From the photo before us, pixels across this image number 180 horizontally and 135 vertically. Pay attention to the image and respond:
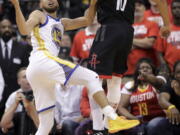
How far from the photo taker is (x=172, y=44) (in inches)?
338

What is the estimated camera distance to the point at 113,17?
6.41 metres

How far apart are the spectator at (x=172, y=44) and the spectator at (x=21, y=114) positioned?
2381 mm

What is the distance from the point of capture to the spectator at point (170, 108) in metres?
7.31

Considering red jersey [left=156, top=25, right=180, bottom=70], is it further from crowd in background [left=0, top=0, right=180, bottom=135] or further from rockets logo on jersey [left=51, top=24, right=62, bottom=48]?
rockets logo on jersey [left=51, top=24, right=62, bottom=48]

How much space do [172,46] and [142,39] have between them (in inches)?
23.3

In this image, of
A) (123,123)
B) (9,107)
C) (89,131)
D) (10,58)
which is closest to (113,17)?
(123,123)

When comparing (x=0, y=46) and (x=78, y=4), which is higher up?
(x=78, y=4)

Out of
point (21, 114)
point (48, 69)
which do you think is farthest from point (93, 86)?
point (21, 114)

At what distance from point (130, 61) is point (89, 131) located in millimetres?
2010

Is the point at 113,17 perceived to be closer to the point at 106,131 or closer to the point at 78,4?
the point at 106,131

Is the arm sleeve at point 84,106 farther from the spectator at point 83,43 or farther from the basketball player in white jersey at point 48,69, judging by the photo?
the basketball player in white jersey at point 48,69

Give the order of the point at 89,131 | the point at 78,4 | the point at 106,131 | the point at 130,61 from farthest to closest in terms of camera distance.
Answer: the point at 78,4 → the point at 130,61 → the point at 89,131 → the point at 106,131

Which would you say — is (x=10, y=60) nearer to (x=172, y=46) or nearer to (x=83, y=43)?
(x=83, y=43)

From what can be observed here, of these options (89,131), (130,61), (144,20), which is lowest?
→ (89,131)
